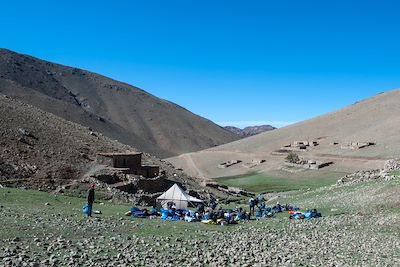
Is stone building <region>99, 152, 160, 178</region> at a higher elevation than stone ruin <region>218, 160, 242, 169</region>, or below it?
below

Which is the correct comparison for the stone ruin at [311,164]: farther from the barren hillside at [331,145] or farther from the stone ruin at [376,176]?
the stone ruin at [376,176]

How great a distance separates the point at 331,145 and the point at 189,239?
273 feet

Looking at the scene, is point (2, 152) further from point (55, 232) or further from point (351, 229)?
point (351, 229)

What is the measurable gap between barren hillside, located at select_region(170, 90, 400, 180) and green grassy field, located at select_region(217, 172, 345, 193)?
13.9 feet

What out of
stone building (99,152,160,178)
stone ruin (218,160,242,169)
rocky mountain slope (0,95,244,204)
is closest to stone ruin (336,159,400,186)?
rocky mountain slope (0,95,244,204)

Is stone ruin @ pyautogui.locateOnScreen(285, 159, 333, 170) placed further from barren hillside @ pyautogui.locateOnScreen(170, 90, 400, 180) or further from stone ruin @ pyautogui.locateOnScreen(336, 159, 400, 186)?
stone ruin @ pyautogui.locateOnScreen(336, 159, 400, 186)

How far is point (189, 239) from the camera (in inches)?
825

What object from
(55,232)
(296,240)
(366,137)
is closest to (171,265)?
(55,232)

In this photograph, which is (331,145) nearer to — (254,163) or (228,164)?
(254,163)

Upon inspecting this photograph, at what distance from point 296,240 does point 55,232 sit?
10.2 metres

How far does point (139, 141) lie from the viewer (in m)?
170

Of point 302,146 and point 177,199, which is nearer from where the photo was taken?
point 177,199

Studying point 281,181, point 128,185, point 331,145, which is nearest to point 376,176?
point 128,185

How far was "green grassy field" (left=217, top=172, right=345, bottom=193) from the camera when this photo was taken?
60219 millimetres
